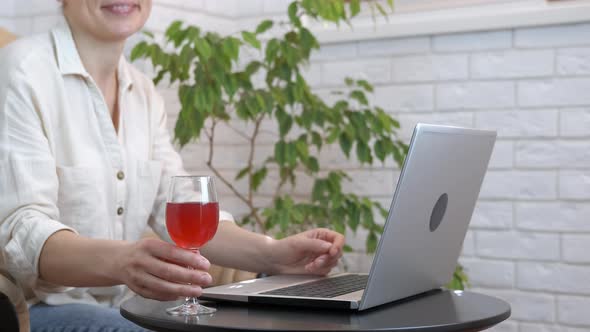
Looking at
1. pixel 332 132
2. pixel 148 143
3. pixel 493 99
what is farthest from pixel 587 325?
pixel 148 143

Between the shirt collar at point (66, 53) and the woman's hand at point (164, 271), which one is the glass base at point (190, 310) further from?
the shirt collar at point (66, 53)

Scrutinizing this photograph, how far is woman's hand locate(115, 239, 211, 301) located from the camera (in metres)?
1.13

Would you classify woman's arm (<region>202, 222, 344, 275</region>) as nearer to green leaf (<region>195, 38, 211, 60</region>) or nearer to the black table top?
the black table top

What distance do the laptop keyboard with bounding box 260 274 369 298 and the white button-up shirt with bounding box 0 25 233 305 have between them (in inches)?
16.9

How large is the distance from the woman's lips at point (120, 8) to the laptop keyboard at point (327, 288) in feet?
2.51

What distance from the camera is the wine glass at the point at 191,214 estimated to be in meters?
1.16

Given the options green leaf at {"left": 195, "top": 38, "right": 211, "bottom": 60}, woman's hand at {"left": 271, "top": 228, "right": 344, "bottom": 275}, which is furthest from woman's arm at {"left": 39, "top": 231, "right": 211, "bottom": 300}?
green leaf at {"left": 195, "top": 38, "right": 211, "bottom": 60}

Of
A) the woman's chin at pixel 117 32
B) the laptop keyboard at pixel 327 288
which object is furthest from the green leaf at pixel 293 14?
the laptop keyboard at pixel 327 288

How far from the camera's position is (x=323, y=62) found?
2.88 m

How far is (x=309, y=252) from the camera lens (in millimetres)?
1596

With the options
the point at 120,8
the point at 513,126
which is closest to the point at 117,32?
the point at 120,8

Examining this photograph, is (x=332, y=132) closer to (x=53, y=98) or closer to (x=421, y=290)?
(x=53, y=98)

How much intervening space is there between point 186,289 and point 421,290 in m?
→ 0.45

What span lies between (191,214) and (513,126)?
165 cm
